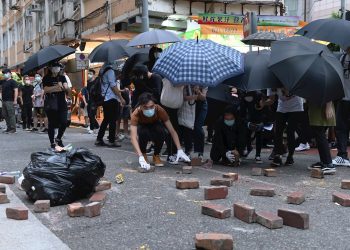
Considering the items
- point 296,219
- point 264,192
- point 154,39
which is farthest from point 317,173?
point 154,39

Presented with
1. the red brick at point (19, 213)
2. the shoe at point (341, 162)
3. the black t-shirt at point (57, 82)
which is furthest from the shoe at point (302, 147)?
the red brick at point (19, 213)

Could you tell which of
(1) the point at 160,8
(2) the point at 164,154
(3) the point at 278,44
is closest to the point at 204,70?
(3) the point at 278,44

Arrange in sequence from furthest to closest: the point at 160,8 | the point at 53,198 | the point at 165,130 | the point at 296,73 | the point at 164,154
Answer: the point at 160,8 → the point at 164,154 → the point at 165,130 → the point at 296,73 → the point at 53,198

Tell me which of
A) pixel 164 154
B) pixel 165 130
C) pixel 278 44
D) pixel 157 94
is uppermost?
pixel 278 44

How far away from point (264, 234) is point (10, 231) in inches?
84.8

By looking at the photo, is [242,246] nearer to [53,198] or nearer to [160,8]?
[53,198]

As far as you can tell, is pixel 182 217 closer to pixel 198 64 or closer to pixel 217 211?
pixel 217 211

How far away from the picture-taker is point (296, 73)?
641 cm

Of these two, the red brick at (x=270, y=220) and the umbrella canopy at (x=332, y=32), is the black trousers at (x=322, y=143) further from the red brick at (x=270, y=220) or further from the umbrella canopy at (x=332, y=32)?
the red brick at (x=270, y=220)

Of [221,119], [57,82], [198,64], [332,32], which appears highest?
[332,32]

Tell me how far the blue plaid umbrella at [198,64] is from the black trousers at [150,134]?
0.83m

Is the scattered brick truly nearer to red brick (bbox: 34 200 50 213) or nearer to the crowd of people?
the crowd of people

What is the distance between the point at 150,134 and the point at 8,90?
8.25 metres

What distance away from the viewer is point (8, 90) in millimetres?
14164
